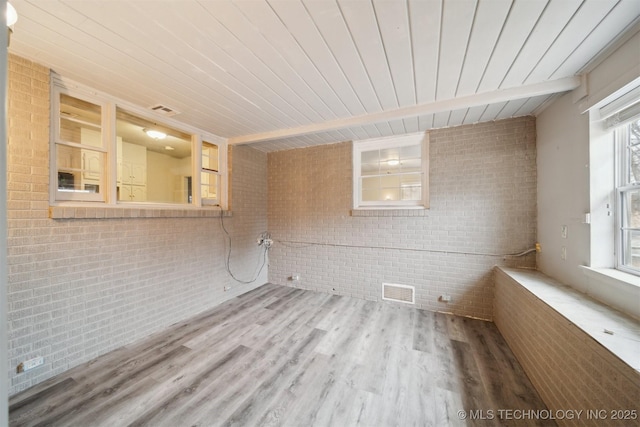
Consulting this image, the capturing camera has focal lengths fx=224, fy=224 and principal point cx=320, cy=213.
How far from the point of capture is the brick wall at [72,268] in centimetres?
175

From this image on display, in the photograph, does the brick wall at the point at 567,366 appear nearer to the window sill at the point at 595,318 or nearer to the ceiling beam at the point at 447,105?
the window sill at the point at 595,318

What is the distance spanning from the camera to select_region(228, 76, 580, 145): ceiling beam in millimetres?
1951

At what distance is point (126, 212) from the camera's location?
2.39 metres

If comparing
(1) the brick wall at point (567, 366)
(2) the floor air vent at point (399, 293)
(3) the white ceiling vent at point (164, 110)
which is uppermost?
(3) the white ceiling vent at point (164, 110)

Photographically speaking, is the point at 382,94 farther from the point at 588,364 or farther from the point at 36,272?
the point at 36,272

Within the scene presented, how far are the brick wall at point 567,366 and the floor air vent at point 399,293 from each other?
118 cm

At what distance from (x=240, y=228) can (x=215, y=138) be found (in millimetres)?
1498

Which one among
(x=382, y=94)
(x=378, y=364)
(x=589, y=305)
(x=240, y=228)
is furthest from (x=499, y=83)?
(x=240, y=228)

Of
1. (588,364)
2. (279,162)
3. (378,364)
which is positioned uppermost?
(279,162)

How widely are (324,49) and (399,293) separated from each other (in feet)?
10.6

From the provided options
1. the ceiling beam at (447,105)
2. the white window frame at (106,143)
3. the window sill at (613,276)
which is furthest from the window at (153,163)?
the window sill at (613,276)

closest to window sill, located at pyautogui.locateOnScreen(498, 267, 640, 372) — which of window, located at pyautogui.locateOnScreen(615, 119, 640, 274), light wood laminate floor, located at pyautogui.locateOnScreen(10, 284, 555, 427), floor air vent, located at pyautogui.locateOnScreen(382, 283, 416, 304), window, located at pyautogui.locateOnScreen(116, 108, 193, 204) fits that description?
window, located at pyautogui.locateOnScreen(615, 119, 640, 274)

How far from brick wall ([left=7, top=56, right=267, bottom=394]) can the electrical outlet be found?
1.1 inches

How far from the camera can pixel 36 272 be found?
184 cm
